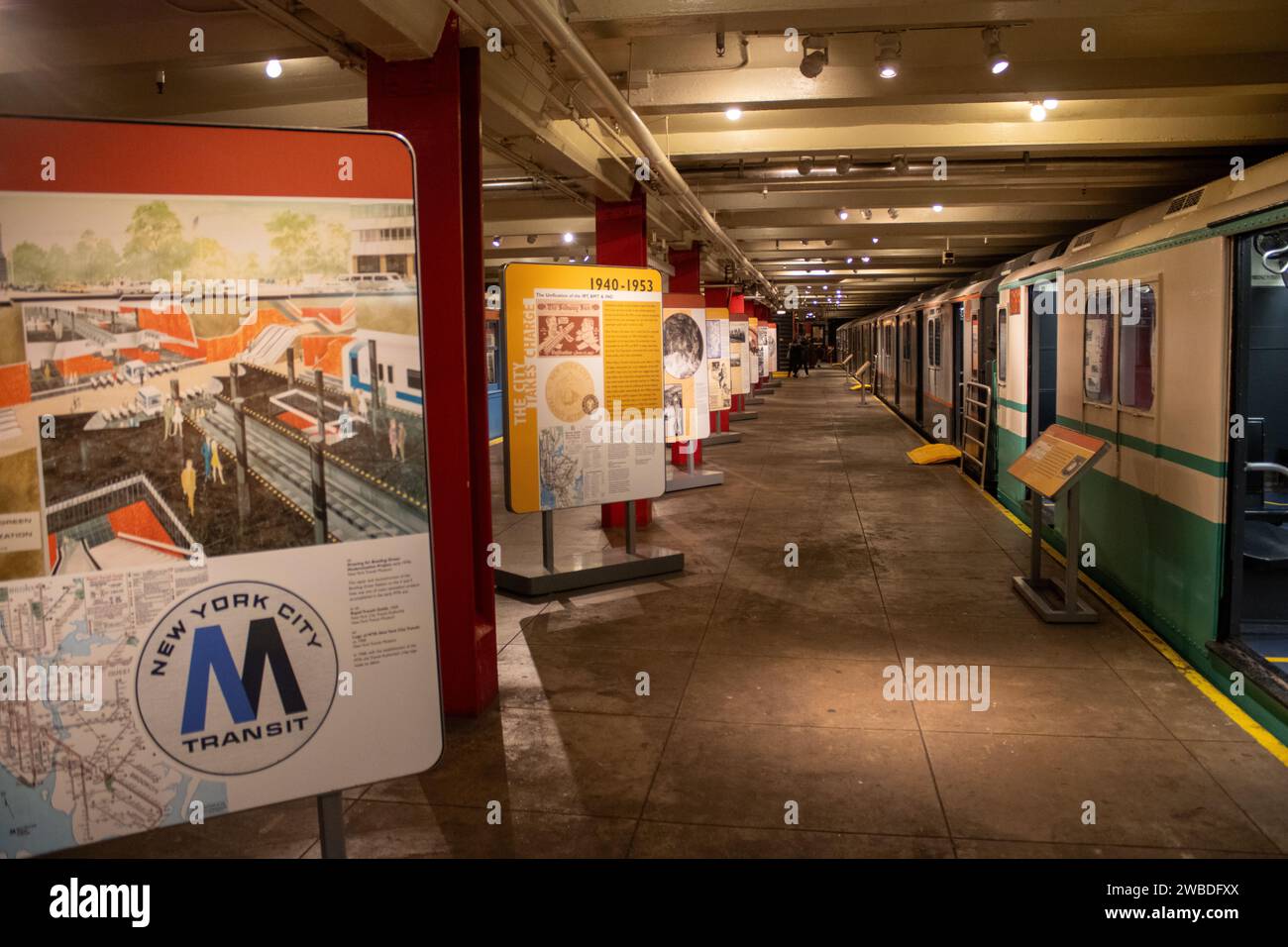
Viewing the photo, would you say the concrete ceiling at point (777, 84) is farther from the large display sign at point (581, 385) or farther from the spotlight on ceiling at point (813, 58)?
the large display sign at point (581, 385)

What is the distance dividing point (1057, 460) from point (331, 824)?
5473mm

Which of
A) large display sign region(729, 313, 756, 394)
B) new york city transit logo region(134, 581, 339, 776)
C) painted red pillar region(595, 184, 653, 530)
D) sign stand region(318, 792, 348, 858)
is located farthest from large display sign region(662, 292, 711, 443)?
new york city transit logo region(134, 581, 339, 776)

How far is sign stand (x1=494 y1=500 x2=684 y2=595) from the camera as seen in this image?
729 centimetres

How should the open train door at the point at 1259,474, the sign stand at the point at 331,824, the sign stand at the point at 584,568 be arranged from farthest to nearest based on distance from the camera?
the sign stand at the point at 584,568 → the open train door at the point at 1259,474 → the sign stand at the point at 331,824

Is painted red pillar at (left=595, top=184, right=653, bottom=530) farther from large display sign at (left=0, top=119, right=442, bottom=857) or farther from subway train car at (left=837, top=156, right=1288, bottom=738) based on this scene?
large display sign at (left=0, top=119, right=442, bottom=857)

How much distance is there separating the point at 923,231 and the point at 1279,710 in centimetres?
902

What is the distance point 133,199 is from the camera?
7.30ft

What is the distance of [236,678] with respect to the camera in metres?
2.33

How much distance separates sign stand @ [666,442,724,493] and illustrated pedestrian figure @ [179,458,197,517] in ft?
32.2

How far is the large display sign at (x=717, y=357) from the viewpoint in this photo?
14.7m

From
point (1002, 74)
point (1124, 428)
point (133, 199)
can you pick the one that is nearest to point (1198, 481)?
point (1124, 428)

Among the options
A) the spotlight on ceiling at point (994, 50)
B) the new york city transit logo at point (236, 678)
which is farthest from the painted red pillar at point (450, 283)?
the spotlight on ceiling at point (994, 50)

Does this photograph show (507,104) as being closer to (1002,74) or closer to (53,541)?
(1002,74)

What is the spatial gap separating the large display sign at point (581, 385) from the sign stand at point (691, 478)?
4379 millimetres
